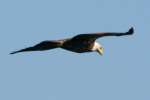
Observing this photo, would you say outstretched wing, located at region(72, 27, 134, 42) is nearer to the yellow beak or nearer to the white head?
the white head

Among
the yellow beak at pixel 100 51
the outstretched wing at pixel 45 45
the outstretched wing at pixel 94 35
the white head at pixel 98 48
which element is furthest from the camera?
the yellow beak at pixel 100 51

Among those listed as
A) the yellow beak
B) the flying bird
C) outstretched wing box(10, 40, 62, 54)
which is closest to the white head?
the yellow beak

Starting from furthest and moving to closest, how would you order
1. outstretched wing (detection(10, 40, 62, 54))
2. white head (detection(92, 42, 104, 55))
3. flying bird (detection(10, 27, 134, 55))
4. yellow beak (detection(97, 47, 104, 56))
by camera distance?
yellow beak (detection(97, 47, 104, 56)) < white head (detection(92, 42, 104, 55)) < outstretched wing (detection(10, 40, 62, 54)) < flying bird (detection(10, 27, 134, 55))

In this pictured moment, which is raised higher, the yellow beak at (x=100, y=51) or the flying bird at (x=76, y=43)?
the flying bird at (x=76, y=43)

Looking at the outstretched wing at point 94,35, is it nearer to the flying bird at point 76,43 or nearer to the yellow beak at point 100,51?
the flying bird at point 76,43

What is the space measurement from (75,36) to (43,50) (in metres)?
1.72

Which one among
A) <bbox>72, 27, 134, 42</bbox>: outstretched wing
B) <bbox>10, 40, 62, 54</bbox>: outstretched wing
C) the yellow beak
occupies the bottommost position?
the yellow beak

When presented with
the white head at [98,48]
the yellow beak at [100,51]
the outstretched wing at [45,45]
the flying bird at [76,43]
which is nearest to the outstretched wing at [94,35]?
the flying bird at [76,43]

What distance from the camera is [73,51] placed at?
147ft

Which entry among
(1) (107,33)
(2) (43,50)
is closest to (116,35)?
(1) (107,33)

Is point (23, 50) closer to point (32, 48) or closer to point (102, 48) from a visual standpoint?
point (32, 48)

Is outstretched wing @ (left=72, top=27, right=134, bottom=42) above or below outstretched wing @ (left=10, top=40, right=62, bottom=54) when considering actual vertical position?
above

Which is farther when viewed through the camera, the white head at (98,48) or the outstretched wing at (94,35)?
the white head at (98,48)

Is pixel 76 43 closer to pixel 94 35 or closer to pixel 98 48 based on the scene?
pixel 94 35
